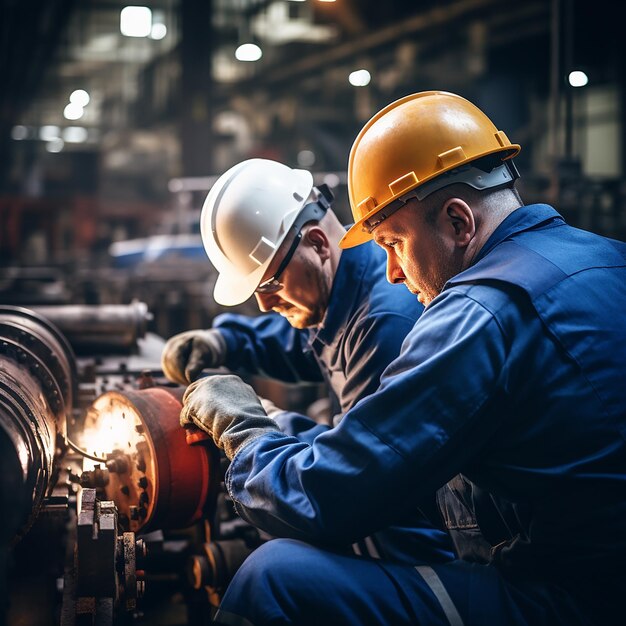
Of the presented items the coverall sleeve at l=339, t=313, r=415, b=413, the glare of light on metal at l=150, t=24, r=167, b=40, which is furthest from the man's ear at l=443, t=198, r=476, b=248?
the glare of light on metal at l=150, t=24, r=167, b=40

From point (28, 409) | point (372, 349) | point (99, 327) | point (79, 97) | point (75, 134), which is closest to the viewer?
point (28, 409)

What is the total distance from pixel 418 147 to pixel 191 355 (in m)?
1.31

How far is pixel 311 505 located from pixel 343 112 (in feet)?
57.7

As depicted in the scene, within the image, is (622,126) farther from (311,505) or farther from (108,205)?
(311,505)

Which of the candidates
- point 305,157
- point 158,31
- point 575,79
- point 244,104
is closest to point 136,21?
point 158,31

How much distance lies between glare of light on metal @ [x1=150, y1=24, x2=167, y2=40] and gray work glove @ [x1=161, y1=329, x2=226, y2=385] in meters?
18.4

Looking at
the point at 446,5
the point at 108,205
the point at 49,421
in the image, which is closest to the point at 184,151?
the point at 446,5

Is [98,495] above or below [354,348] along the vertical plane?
below

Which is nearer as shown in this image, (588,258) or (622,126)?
(588,258)

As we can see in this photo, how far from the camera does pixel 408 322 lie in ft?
7.75

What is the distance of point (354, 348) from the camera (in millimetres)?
2441

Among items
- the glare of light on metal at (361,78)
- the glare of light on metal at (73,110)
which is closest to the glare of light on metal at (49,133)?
the glare of light on metal at (73,110)

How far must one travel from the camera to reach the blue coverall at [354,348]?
2.14 m

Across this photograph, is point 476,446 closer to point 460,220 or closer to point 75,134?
point 460,220
